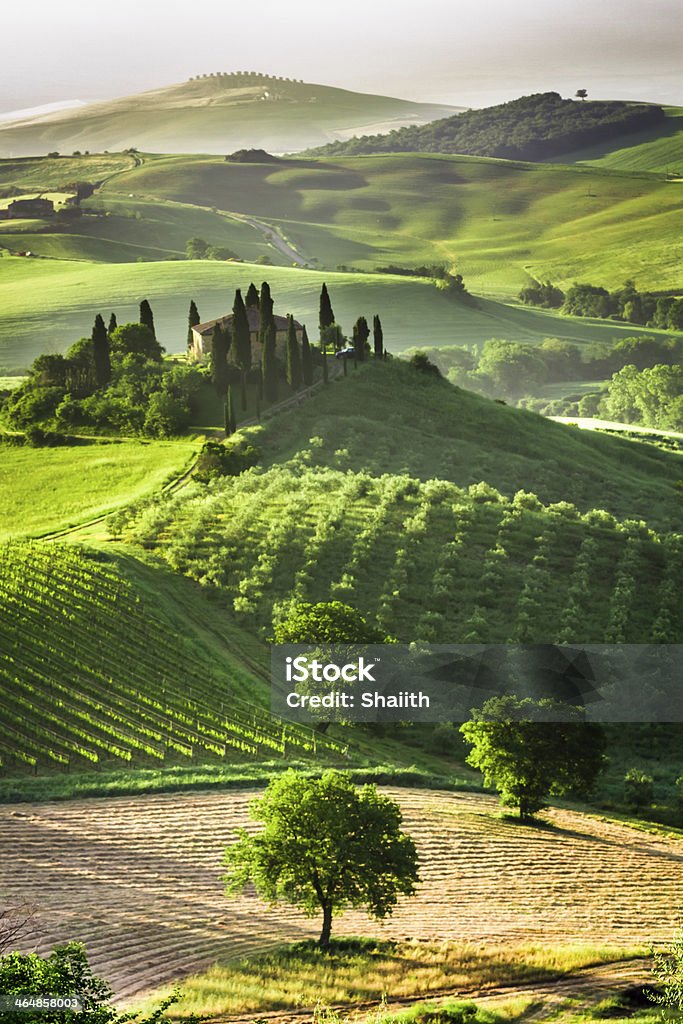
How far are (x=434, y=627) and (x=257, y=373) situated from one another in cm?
4227

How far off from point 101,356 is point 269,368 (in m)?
14.9

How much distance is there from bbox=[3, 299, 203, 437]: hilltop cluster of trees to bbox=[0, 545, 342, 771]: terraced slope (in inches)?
1219

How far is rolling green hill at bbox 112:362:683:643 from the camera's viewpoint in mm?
65312

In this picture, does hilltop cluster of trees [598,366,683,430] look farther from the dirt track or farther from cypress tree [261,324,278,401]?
the dirt track

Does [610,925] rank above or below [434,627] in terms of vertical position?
below

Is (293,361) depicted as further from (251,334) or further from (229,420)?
(229,420)

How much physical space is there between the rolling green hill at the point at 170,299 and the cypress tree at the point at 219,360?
59092 mm

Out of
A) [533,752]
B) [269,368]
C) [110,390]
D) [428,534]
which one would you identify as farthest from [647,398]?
[533,752]

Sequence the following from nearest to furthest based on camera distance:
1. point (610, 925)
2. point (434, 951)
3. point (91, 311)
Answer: point (434, 951)
point (610, 925)
point (91, 311)

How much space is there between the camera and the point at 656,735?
56812 mm

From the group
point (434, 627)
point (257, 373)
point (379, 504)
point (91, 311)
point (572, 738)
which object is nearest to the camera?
point (572, 738)

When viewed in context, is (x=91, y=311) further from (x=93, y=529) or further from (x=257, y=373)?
(x=93, y=529)

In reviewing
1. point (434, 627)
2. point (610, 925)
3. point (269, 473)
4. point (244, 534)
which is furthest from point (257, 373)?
point (610, 925)

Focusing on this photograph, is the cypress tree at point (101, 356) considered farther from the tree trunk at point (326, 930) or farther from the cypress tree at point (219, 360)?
the tree trunk at point (326, 930)
